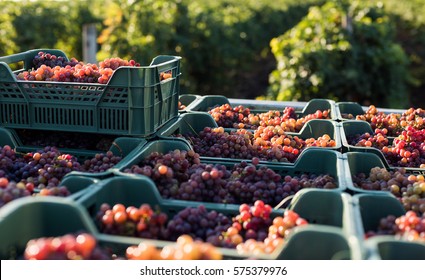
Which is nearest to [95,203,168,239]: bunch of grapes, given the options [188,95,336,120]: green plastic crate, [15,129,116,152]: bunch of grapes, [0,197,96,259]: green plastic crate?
[0,197,96,259]: green plastic crate

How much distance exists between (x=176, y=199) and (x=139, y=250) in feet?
2.28

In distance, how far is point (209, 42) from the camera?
920cm

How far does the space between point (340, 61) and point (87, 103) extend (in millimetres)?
5162

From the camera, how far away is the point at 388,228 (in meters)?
2.08

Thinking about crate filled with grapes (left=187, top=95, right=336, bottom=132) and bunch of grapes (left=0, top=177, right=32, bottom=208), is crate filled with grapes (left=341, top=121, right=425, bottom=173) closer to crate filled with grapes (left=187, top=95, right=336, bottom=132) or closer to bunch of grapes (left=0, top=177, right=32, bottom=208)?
crate filled with grapes (left=187, top=95, right=336, bottom=132)

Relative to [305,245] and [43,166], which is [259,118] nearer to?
[43,166]

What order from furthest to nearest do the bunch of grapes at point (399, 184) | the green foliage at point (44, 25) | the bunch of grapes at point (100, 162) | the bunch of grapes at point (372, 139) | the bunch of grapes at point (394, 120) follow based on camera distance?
the green foliage at point (44, 25) → the bunch of grapes at point (394, 120) → the bunch of grapes at point (372, 139) → the bunch of grapes at point (100, 162) → the bunch of grapes at point (399, 184)

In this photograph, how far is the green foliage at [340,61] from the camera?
7.36 metres

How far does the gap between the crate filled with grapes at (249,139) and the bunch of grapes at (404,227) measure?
814 millimetres

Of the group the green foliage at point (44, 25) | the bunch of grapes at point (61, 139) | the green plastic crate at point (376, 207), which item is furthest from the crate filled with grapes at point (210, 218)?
the green foliage at point (44, 25)

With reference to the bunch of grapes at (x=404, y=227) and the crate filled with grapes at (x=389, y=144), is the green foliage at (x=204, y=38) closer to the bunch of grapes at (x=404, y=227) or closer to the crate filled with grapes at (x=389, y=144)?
the crate filled with grapes at (x=389, y=144)

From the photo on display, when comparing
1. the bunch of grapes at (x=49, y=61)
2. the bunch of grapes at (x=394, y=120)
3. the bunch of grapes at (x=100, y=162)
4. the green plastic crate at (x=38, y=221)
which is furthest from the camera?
the bunch of grapes at (x=394, y=120)
